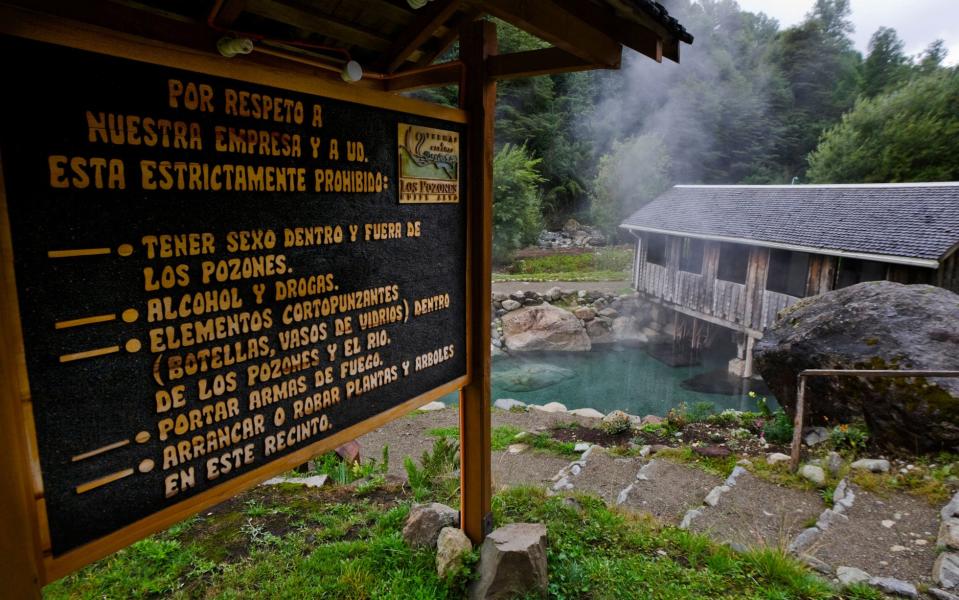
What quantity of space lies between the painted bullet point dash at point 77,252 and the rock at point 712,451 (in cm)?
816

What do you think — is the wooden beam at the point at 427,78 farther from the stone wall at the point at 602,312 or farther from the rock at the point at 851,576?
the stone wall at the point at 602,312

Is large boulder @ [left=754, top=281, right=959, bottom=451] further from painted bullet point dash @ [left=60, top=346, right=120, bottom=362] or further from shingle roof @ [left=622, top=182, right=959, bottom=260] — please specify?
painted bullet point dash @ [left=60, top=346, right=120, bottom=362]

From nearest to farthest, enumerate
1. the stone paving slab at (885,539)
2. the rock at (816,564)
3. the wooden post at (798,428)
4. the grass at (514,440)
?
1. the rock at (816,564)
2. the stone paving slab at (885,539)
3. the wooden post at (798,428)
4. the grass at (514,440)

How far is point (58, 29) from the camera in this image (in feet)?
5.88

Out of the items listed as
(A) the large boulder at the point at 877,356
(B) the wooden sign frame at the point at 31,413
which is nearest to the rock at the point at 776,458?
(A) the large boulder at the point at 877,356

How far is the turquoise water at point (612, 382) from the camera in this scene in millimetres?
16188

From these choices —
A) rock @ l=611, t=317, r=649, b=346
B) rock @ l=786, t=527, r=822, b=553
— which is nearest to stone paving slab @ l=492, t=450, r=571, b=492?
rock @ l=786, t=527, r=822, b=553

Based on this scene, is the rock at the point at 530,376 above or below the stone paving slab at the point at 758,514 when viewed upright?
below

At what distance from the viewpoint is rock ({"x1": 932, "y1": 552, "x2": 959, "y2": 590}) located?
13.5 ft

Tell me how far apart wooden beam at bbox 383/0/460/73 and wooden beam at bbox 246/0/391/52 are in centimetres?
12

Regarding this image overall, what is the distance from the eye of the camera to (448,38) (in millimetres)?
4188

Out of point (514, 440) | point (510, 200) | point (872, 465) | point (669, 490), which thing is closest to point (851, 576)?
point (669, 490)

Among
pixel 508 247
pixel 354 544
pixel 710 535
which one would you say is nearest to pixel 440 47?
pixel 354 544

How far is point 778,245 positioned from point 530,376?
8.43 m
